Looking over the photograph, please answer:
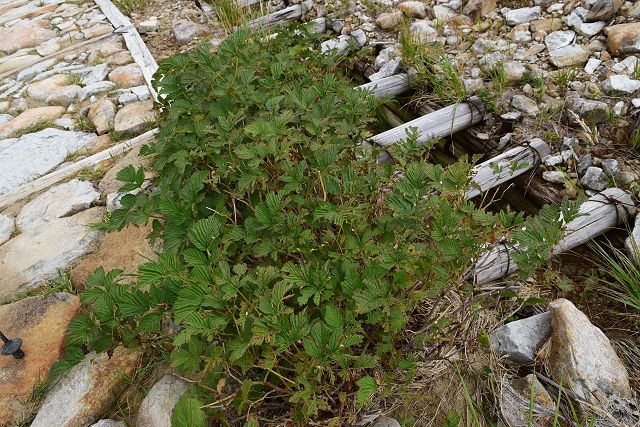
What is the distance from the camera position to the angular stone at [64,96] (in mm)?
4891

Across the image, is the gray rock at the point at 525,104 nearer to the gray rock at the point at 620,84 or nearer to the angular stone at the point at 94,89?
the gray rock at the point at 620,84

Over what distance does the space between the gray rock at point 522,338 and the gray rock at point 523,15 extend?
2706 mm

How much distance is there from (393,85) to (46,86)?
344cm

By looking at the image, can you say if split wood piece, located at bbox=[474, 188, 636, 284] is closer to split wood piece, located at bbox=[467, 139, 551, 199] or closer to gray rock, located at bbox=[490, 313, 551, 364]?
gray rock, located at bbox=[490, 313, 551, 364]

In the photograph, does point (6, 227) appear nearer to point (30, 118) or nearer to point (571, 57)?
point (30, 118)

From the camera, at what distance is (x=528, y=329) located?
7.59ft

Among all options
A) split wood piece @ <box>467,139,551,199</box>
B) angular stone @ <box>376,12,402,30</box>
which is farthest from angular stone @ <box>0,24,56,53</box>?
split wood piece @ <box>467,139,551,199</box>

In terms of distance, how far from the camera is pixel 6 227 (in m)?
3.58

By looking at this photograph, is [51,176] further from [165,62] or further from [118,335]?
[118,335]

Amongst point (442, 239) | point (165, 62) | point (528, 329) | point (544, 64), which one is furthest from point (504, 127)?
point (165, 62)

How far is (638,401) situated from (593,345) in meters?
0.26

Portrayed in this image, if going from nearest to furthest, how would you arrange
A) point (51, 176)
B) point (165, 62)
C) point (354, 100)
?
point (354, 100), point (165, 62), point (51, 176)

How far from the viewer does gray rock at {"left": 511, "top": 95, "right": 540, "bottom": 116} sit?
3320 mm

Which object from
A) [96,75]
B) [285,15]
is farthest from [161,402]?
[285,15]
